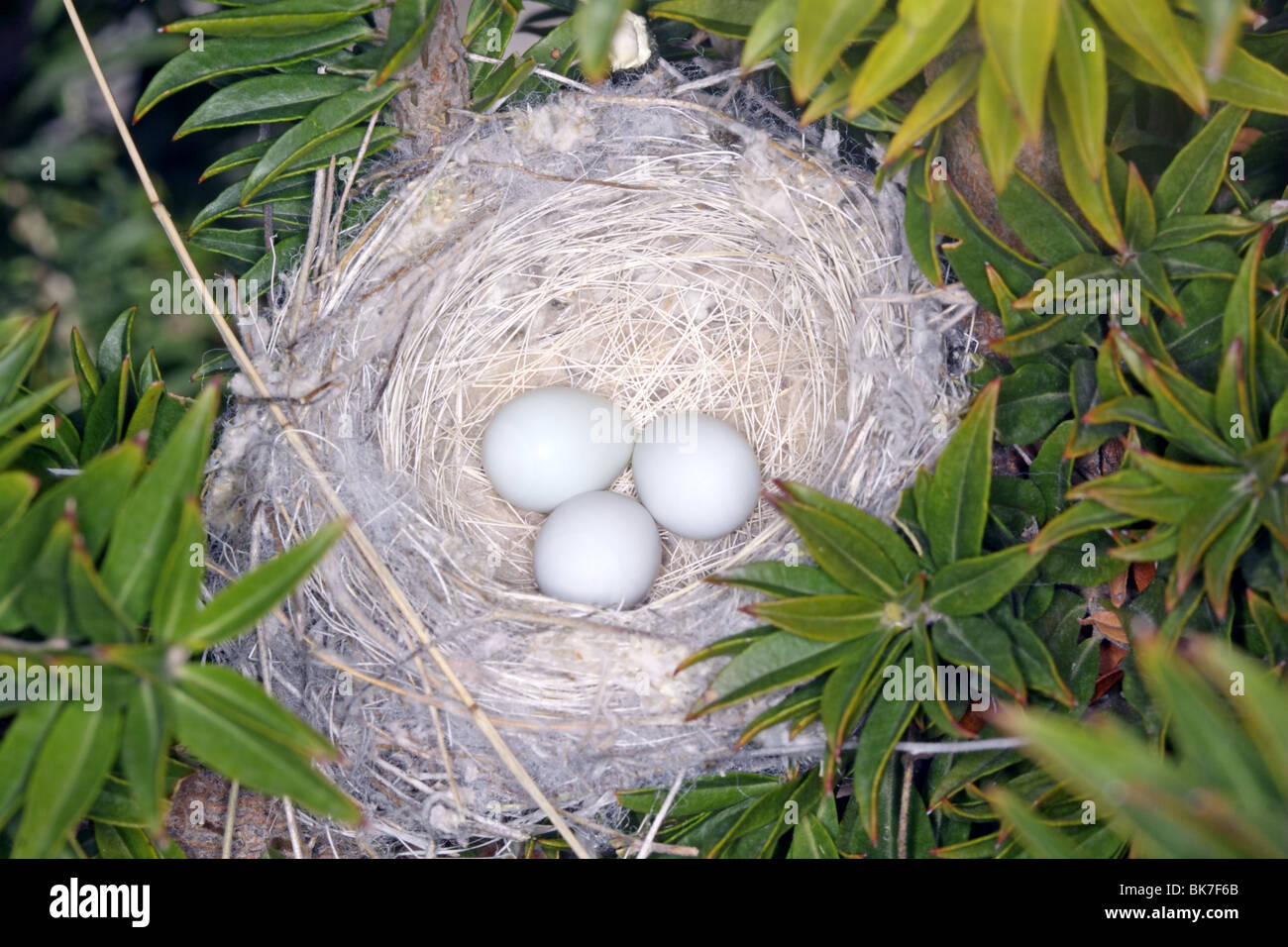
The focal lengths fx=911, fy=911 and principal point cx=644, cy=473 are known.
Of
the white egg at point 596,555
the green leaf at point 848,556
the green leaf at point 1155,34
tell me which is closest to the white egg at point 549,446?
the white egg at point 596,555

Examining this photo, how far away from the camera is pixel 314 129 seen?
97 centimetres

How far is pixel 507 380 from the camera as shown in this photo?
1.37 metres

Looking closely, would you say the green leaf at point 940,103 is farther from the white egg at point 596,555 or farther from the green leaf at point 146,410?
the green leaf at point 146,410

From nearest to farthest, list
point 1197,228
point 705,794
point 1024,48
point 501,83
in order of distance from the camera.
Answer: point 1024,48 → point 1197,228 → point 705,794 → point 501,83

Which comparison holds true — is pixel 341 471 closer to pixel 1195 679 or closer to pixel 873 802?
pixel 873 802

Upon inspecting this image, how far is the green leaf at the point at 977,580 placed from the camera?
783 mm

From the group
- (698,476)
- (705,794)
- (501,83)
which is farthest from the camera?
(698,476)

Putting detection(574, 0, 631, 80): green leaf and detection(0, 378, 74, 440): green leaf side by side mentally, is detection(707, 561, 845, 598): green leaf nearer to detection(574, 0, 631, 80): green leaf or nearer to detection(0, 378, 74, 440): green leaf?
detection(574, 0, 631, 80): green leaf

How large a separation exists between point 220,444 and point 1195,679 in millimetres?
1001

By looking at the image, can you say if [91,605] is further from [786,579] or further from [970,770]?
[970,770]

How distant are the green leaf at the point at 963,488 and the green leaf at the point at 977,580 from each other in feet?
0.07

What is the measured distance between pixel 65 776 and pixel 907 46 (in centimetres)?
79

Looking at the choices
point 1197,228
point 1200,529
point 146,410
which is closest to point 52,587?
point 146,410
